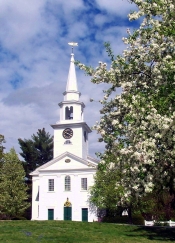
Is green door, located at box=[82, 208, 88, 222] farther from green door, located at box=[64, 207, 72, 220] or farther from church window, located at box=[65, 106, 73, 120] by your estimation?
church window, located at box=[65, 106, 73, 120]

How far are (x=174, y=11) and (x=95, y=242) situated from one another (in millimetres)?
9492

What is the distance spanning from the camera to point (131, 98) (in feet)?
46.9

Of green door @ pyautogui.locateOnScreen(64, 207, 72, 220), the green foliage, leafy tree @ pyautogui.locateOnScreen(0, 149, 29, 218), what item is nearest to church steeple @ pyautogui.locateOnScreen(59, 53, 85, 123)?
leafy tree @ pyautogui.locateOnScreen(0, 149, 29, 218)

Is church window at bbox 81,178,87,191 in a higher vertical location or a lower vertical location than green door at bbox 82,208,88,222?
higher

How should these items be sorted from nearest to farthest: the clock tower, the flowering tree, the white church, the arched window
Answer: the flowering tree
the white church
the arched window
the clock tower

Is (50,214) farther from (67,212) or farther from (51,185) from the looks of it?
(51,185)

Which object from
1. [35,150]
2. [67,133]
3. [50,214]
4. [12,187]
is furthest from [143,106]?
[35,150]

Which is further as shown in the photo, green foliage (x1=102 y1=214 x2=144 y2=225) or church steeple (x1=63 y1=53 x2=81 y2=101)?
church steeple (x1=63 y1=53 x2=81 y2=101)

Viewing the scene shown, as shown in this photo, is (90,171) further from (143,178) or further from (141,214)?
(143,178)

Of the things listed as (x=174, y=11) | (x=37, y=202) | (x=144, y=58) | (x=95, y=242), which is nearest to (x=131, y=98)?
(x=144, y=58)

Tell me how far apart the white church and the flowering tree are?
28.6 m

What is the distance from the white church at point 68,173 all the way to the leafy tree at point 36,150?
66.4ft

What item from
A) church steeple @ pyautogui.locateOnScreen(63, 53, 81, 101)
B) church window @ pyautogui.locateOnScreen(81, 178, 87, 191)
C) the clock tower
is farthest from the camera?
church steeple @ pyautogui.locateOnScreen(63, 53, 81, 101)

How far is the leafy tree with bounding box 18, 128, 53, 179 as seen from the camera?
73.8 m
